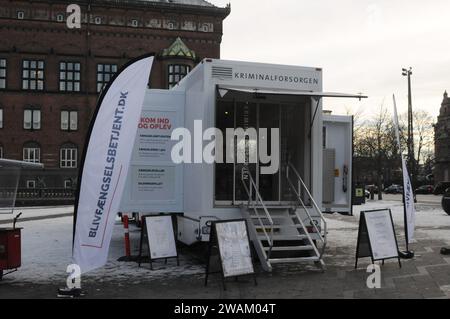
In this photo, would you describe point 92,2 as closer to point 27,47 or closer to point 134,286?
point 27,47

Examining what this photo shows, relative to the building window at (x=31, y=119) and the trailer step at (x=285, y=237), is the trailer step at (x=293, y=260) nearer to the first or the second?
the trailer step at (x=285, y=237)

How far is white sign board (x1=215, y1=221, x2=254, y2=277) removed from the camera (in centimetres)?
805

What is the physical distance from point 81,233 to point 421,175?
91.6 metres

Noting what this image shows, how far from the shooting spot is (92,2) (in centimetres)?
4872

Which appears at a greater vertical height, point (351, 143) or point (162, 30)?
point (162, 30)

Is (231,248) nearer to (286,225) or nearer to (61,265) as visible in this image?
(286,225)

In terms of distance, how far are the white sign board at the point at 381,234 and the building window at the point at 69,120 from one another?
138 feet


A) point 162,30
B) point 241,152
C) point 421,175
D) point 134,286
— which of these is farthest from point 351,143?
point 421,175

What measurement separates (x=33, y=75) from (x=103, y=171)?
4446cm

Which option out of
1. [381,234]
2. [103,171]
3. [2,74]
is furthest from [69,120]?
[103,171]

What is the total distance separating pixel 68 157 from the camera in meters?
48.0

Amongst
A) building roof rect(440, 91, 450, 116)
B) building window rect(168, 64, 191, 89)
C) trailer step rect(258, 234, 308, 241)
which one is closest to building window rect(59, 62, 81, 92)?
building window rect(168, 64, 191, 89)

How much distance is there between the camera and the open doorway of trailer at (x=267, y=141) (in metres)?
10.3

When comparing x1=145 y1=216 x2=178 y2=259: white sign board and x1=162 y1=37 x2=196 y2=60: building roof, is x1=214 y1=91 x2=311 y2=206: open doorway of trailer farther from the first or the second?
x1=162 y1=37 x2=196 y2=60: building roof
